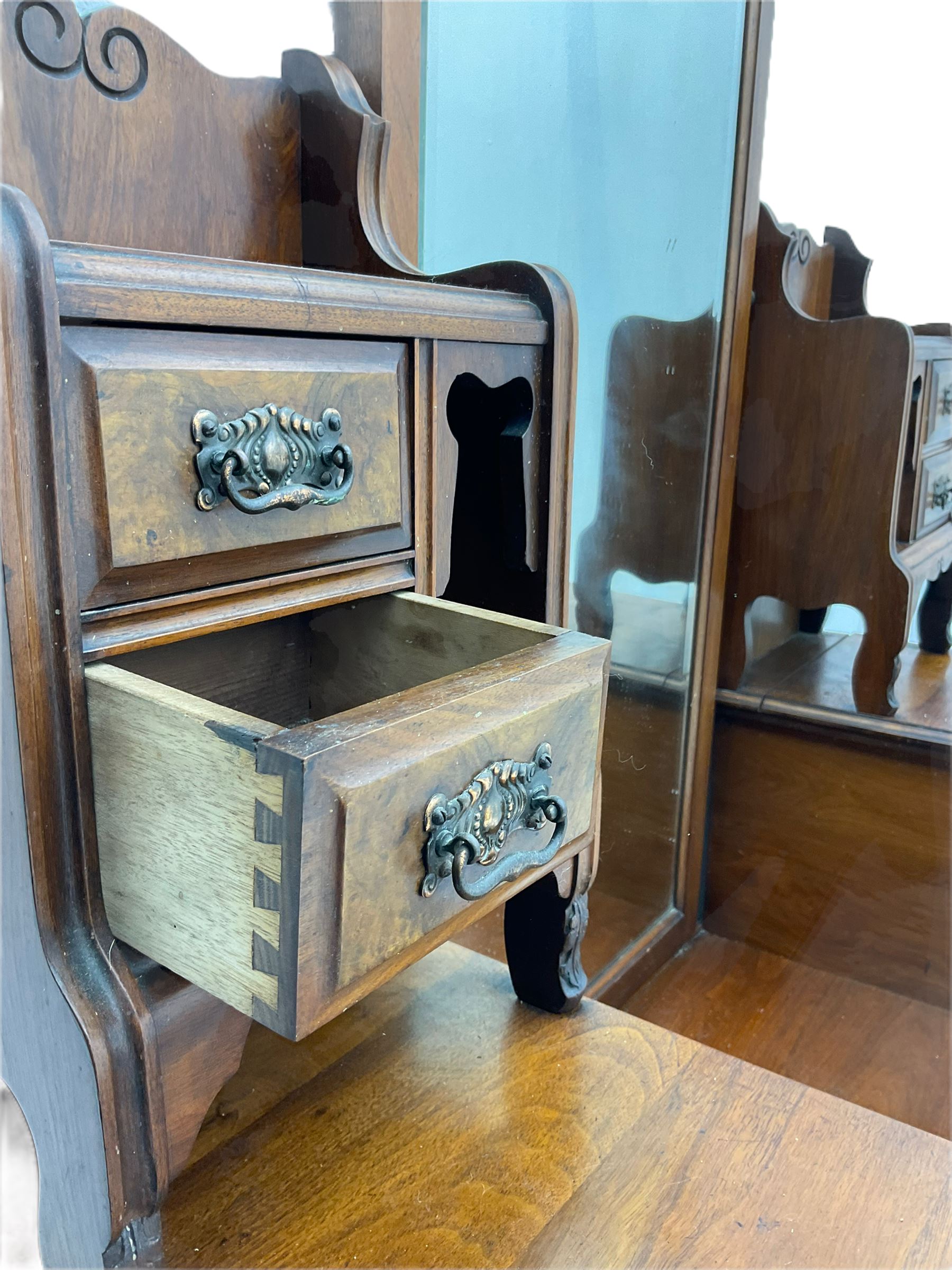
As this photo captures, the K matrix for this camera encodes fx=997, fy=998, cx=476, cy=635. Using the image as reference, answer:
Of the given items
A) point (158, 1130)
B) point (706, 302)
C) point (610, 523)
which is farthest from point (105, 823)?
point (706, 302)

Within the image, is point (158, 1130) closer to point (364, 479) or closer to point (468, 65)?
point (364, 479)

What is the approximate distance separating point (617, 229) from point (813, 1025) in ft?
3.49

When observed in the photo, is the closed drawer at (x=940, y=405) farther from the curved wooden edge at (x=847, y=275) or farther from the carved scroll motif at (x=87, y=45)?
the carved scroll motif at (x=87, y=45)

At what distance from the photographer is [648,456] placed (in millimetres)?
1270

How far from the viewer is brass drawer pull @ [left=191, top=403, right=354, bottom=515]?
1.73ft

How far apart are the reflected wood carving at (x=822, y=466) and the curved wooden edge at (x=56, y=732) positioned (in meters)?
1.11

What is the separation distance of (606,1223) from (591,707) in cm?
32

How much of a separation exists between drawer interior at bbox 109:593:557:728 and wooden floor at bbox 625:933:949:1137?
0.79m

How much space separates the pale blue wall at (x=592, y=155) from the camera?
1.15m

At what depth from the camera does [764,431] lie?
142 centimetres

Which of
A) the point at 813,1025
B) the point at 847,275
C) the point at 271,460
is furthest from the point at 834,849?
the point at 271,460

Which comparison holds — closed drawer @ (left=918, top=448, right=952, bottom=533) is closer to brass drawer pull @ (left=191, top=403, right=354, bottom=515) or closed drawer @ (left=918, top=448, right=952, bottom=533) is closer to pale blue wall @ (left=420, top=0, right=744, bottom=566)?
pale blue wall @ (left=420, top=0, right=744, bottom=566)

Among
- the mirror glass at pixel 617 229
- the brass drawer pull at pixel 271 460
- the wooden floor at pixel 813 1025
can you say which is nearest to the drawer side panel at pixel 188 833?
the brass drawer pull at pixel 271 460

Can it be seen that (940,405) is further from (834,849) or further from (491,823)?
(491,823)
